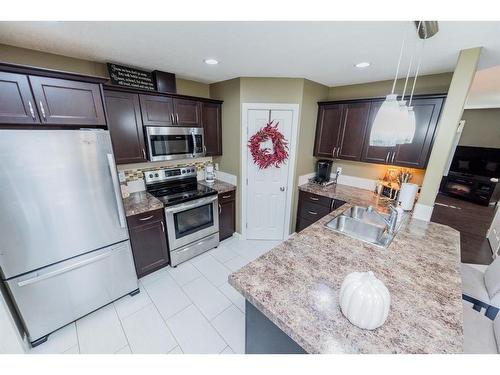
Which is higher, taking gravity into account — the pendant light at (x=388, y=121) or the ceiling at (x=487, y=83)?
the ceiling at (x=487, y=83)

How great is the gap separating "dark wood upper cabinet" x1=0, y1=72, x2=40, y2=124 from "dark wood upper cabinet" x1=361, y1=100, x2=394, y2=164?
10.8 feet

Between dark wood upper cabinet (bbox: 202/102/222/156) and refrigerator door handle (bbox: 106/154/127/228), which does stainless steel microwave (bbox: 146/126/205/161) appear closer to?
dark wood upper cabinet (bbox: 202/102/222/156)

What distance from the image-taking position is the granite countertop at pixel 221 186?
2809 millimetres

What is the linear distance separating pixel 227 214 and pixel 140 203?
1232 mm

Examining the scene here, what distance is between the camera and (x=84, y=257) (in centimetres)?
167

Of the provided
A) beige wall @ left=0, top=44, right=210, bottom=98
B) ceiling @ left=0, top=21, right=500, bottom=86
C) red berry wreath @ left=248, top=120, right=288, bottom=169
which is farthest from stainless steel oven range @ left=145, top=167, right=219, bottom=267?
ceiling @ left=0, top=21, right=500, bottom=86

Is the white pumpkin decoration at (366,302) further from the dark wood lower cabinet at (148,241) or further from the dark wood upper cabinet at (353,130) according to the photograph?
the dark wood upper cabinet at (353,130)

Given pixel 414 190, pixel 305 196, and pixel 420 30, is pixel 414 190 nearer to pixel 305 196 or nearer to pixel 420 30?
pixel 305 196

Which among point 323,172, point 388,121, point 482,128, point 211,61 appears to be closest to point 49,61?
point 211,61

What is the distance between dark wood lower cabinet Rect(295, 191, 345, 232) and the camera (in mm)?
2686

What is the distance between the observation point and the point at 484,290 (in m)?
1.40

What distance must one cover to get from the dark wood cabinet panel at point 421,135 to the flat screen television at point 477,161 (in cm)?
509

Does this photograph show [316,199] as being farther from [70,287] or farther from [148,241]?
[70,287]

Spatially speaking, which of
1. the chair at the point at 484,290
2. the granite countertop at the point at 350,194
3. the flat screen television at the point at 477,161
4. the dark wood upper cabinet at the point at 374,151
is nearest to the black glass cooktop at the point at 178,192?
the granite countertop at the point at 350,194
